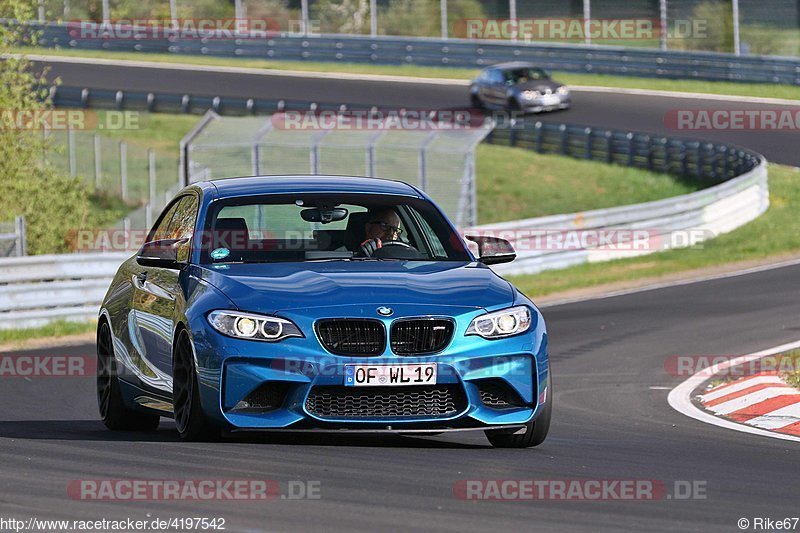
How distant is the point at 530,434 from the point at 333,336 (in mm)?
1312

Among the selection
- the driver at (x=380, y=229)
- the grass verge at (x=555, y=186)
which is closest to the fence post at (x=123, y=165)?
the grass verge at (x=555, y=186)

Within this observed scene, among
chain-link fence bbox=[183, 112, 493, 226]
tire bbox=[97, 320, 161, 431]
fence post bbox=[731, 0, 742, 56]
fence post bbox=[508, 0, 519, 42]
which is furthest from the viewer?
fence post bbox=[508, 0, 519, 42]

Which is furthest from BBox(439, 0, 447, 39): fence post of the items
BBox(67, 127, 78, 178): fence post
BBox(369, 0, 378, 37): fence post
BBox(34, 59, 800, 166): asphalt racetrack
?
BBox(67, 127, 78, 178): fence post

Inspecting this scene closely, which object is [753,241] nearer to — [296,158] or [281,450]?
[296,158]

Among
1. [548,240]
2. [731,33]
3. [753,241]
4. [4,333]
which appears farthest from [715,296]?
[731,33]

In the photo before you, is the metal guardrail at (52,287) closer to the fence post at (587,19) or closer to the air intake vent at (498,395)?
the air intake vent at (498,395)

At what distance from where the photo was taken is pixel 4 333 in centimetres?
1870

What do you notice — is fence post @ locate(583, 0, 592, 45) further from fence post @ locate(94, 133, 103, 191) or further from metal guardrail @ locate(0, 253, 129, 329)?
metal guardrail @ locate(0, 253, 129, 329)

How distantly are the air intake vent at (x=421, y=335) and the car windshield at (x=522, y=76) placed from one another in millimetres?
35955

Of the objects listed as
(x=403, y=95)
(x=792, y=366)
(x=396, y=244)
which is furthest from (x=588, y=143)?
(x=396, y=244)

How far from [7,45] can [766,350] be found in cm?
1429

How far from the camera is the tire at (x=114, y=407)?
393 inches

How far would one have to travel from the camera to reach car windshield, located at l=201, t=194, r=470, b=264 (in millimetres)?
9023

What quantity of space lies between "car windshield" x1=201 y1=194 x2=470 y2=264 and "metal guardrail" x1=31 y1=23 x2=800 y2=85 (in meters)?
37.3
